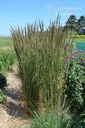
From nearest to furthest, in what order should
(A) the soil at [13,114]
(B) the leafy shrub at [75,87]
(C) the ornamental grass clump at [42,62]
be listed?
(C) the ornamental grass clump at [42,62] → (A) the soil at [13,114] → (B) the leafy shrub at [75,87]

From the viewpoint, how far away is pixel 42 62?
3.49 meters

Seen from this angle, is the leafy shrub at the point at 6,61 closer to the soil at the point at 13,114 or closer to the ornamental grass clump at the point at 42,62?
the soil at the point at 13,114

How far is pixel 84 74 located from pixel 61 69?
776 millimetres

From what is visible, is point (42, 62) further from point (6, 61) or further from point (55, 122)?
point (6, 61)

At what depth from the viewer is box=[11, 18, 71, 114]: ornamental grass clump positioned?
3.43m

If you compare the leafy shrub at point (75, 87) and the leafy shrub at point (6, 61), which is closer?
the leafy shrub at point (75, 87)

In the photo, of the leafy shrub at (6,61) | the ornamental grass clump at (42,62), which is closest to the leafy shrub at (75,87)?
the ornamental grass clump at (42,62)

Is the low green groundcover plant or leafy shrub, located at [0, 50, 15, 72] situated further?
leafy shrub, located at [0, 50, 15, 72]

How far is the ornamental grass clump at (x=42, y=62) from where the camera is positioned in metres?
3.43

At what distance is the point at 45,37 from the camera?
3.46m

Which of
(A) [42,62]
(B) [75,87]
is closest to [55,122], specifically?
(A) [42,62]

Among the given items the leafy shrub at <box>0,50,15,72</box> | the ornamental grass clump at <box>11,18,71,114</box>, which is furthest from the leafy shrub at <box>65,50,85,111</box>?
the leafy shrub at <box>0,50,15,72</box>

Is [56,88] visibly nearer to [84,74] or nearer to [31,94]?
[31,94]

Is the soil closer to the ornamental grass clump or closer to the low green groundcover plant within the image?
the ornamental grass clump
